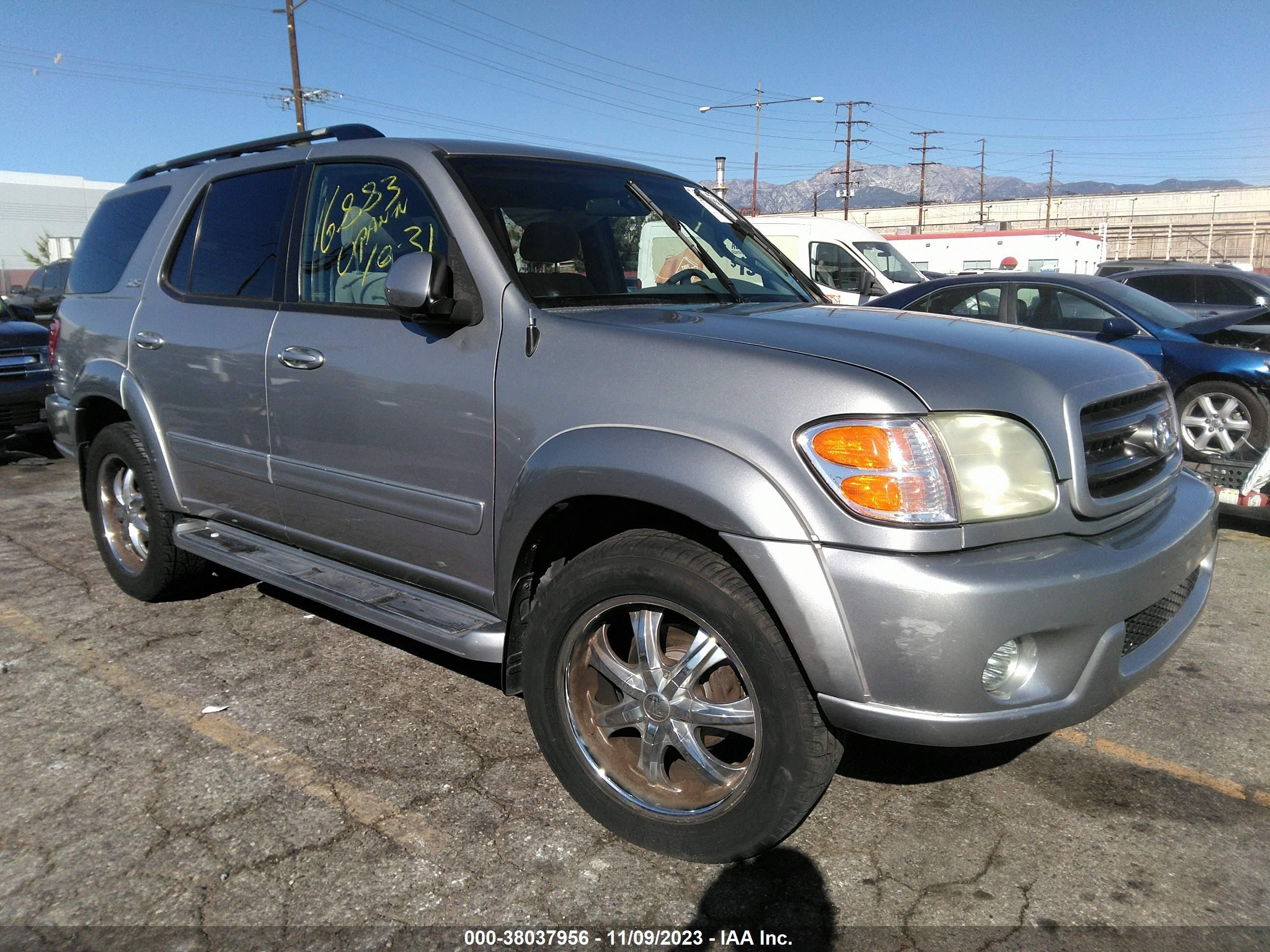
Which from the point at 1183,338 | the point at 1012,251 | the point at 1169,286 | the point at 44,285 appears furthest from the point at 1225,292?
the point at 44,285

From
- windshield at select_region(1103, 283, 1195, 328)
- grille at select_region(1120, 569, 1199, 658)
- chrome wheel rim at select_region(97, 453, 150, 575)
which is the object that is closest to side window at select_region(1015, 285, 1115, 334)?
windshield at select_region(1103, 283, 1195, 328)

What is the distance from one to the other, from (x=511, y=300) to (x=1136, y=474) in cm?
182

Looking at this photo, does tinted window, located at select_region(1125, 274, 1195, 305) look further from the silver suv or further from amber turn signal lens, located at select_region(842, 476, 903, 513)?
amber turn signal lens, located at select_region(842, 476, 903, 513)

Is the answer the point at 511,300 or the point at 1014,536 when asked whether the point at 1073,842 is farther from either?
the point at 511,300

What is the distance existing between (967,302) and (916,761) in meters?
6.33

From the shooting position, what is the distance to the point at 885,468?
2086mm

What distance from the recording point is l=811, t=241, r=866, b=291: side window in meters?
15.4

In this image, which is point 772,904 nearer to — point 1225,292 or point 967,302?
point 967,302

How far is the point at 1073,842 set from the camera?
2.57 m

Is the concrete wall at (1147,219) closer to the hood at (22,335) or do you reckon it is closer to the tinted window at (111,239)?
the hood at (22,335)

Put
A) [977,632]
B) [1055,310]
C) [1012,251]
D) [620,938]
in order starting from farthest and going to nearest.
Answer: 1. [1012,251]
2. [1055,310]
3. [620,938]
4. [977,632]

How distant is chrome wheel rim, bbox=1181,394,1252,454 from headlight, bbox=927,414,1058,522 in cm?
540

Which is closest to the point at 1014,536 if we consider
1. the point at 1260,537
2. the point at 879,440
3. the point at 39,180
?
the point at 879,440

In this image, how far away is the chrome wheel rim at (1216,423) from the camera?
6.74 meters
